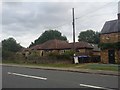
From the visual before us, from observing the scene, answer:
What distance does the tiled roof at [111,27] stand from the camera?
1502 inches

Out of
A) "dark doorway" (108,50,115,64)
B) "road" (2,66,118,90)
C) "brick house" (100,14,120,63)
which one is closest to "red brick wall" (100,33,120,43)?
"brick house" (100,14,120,63)

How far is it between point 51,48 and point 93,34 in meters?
56.6

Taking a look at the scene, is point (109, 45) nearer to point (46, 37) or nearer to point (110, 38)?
point (110, 38)

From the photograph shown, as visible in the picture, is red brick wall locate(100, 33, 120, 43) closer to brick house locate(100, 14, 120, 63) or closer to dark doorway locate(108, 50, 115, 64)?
brick house locate(100, 14, 120, 63)

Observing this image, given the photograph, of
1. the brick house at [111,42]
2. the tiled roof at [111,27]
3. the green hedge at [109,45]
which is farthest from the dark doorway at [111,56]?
the tiled roof at [111,27]

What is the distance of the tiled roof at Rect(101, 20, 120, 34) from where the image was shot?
38156mm

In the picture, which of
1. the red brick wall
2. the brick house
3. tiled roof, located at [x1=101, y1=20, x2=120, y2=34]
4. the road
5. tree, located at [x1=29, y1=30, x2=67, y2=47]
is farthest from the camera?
tree, located at [x1=29, y1=30, x2=67, y2=47]

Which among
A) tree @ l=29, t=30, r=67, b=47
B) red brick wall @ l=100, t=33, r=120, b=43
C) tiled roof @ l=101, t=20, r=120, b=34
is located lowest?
red brick wall @ l=100, t=33, r=120, b=43

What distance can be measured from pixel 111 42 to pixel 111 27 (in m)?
3.05

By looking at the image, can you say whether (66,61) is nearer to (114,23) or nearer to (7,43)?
(114,23)

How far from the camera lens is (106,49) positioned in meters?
38.4

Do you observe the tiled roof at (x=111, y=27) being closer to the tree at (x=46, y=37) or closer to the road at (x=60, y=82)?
the road at (x=60, y=82)

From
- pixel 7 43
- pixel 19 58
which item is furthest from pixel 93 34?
pixel 19 58

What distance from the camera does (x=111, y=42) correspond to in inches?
1481
